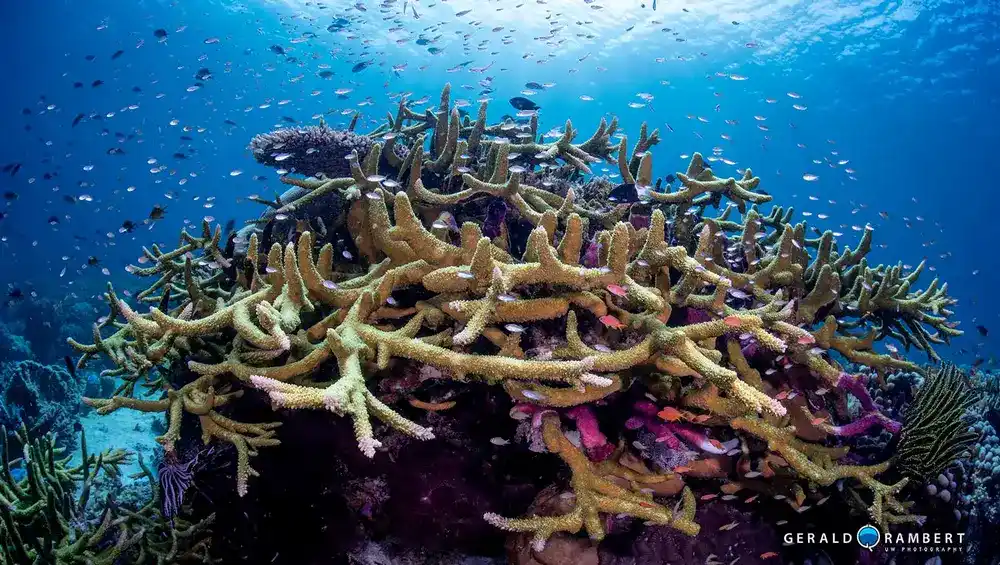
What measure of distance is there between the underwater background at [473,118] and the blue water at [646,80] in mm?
306

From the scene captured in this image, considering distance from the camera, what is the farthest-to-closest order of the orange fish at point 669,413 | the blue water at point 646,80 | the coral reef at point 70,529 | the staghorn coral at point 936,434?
the blue water at point 646,80 → the staghorn coral at point 936,434 → the coral reef at point 70,529 → the orange fish at point 669,413

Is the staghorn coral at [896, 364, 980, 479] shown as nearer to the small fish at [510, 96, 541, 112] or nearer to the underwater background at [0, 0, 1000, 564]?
the underwater background at [0, 0, 1000, 564]

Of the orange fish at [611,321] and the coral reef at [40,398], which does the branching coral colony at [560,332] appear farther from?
the coral reef at [40,398]

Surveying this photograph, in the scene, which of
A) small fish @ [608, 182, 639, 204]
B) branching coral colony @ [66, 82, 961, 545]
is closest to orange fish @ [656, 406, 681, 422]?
branching coral colony @ [66, 82, 961, 545]

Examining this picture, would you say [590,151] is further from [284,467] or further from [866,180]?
[866,180]

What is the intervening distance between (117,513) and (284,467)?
6.20 feet

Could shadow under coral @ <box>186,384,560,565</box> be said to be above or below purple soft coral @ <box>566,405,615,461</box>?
below

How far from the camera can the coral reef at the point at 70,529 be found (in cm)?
351

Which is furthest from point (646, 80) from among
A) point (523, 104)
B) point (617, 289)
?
point (617, 289)

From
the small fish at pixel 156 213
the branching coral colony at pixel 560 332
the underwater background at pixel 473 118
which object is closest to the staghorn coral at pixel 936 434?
the underwater background at pixel 473 118

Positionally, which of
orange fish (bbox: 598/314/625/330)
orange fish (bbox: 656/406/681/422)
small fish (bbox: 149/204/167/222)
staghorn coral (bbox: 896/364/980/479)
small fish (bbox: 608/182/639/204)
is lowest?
small fish (bbox: 149/204/167/222)

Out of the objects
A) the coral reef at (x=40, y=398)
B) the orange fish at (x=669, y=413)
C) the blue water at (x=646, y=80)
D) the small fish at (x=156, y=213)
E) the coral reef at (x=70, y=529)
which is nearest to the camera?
the orange fish at (x=669, y=413)

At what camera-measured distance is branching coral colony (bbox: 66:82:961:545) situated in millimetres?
2746

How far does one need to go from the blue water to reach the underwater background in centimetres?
31
